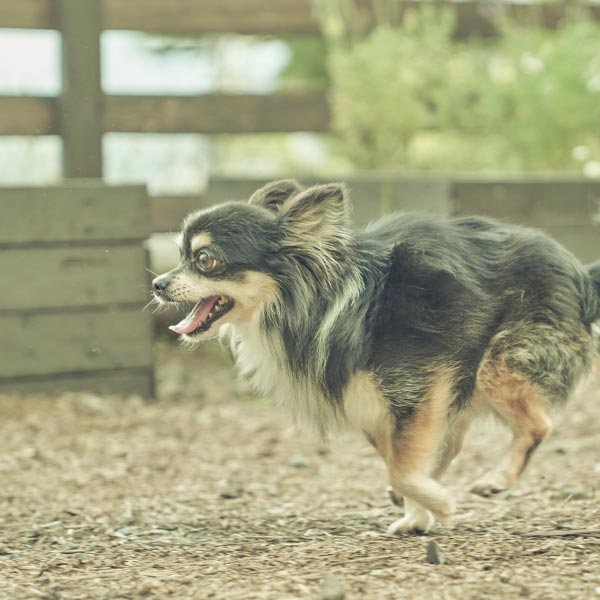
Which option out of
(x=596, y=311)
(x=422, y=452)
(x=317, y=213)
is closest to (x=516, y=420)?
(x=422, y=452)

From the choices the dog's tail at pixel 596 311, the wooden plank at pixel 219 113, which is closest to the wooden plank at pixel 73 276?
the wooden plank at pixel 219 113

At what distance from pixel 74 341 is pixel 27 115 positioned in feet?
5.48

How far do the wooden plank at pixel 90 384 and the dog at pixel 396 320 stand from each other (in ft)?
8.89

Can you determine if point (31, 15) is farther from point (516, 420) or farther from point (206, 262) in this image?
point (516, 420)

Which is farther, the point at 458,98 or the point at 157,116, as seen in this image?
the point at 458,98

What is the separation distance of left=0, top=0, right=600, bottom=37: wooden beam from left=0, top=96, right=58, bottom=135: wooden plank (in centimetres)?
129

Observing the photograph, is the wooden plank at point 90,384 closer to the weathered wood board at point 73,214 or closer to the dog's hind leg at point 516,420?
the weathered wood board at point 73,214

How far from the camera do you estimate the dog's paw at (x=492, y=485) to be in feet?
12.4

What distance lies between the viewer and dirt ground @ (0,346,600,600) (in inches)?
118

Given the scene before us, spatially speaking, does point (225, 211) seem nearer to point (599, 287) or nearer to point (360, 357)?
point (360, 357)

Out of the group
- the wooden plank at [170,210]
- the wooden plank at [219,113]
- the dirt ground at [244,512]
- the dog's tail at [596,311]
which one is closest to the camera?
the dirt ground at [244,512]

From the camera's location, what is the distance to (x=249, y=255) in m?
3.73

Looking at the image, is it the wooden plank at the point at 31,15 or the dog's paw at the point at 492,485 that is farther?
the wooden plank at the point at 31,15

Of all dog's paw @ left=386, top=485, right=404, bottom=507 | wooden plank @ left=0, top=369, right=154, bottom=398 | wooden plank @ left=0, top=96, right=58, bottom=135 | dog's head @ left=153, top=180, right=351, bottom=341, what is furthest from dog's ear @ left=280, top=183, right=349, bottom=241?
wooden plank @ left=0, top=96, right=58, bottom=135
